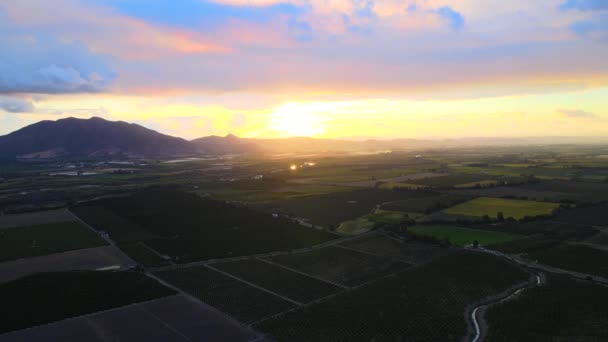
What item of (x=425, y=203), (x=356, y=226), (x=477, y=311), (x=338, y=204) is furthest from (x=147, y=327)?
(x=425, y=203)

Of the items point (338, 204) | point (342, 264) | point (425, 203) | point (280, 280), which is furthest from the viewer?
point (338, 204)

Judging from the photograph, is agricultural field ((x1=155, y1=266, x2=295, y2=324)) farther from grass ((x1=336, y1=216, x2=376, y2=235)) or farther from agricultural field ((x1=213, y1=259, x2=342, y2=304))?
grass ((x1=336, y1=216, x2=376, y2=235))

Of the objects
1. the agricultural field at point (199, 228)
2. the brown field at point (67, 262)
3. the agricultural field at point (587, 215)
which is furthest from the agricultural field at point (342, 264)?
the agricultural field at point (587, 215)

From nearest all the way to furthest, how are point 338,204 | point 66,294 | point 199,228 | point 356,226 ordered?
1. point 66,294
2. point 356,226
3. point 199,228
4. point 338,204

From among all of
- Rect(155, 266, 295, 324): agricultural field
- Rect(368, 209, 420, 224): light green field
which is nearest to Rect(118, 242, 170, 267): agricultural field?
Rect(155, 266, 295, 324): agricultural field

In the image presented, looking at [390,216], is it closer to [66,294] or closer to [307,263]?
[307,263]

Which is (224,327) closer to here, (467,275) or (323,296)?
(323,296)

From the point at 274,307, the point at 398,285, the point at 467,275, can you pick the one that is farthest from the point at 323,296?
the point at 467,275
